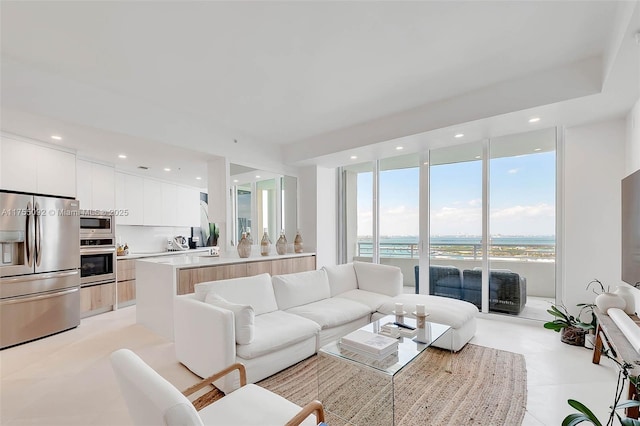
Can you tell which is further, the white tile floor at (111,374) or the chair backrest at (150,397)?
the white tile floor at (111,374)

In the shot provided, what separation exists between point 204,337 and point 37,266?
272cm

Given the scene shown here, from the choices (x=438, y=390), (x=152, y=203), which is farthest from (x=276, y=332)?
(x=152, y=203)

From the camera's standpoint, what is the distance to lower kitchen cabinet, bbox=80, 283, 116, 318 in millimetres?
4238

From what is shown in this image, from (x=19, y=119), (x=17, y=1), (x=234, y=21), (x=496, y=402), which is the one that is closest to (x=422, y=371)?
(x=496, y=402)

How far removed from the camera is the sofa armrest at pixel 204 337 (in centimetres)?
225

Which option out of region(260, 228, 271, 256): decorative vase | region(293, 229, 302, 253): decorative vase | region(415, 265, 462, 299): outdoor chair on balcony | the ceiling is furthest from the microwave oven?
region(415, 265, 462, 299): outdoor chair on balcony

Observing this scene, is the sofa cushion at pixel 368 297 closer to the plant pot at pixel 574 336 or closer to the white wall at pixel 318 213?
the white wall at pixel 318 213

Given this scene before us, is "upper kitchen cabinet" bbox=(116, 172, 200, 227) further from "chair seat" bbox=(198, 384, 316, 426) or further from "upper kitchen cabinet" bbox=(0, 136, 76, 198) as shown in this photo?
"chair seat" bbox=(198, 384, 316, 426)

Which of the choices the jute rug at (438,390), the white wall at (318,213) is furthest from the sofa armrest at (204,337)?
the white wall at (318,213)

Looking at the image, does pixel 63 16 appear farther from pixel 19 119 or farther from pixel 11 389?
pixel 11 389

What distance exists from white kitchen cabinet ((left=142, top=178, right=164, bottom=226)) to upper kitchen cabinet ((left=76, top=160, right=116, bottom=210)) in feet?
2.84

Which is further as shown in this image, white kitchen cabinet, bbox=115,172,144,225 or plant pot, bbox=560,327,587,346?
white kitchen cabinet, bbox=115,172,144,225

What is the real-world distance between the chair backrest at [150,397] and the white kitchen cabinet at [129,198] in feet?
16.4

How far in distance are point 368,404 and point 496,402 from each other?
3.17ft
